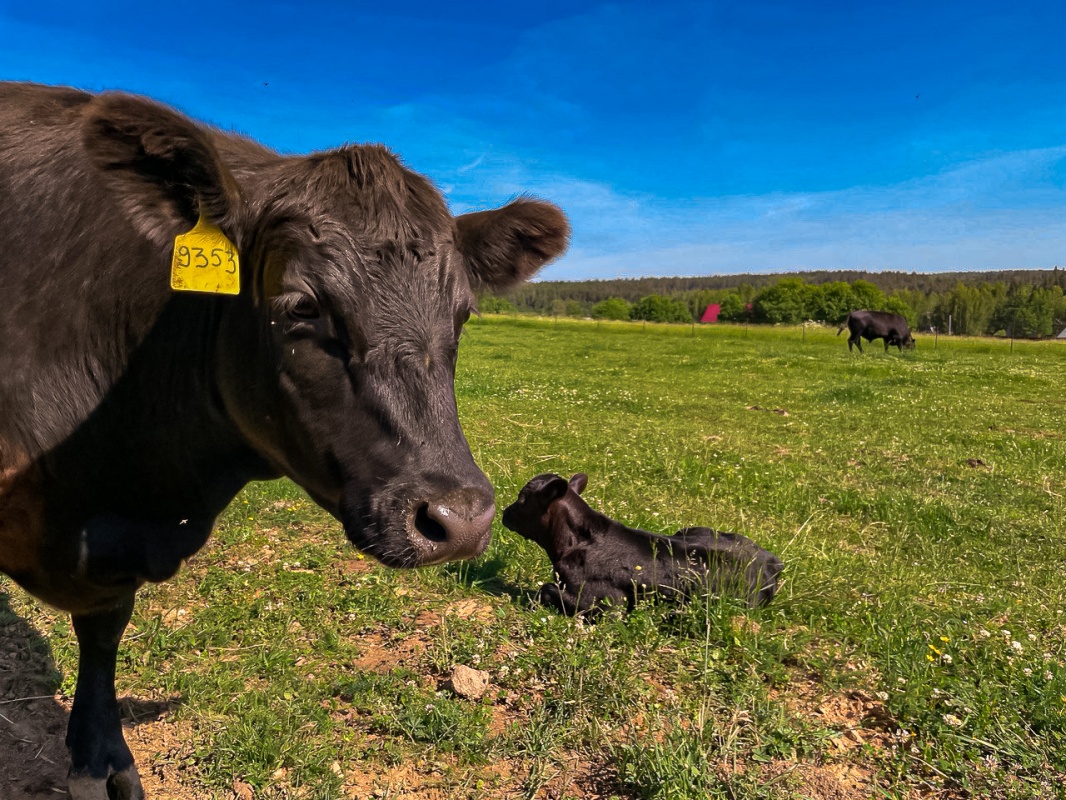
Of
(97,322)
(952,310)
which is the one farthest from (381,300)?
(952,310)

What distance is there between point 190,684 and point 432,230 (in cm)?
299

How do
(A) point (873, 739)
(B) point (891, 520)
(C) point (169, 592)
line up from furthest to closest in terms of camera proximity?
(B) point (891, 520) < (C) point (169, 592) < (A) point (873, 739)

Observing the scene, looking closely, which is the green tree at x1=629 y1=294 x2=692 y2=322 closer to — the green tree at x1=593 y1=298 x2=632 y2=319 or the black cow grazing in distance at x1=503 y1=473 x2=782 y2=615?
the green tree at x1=593 y1=298 x2=632 y2=319

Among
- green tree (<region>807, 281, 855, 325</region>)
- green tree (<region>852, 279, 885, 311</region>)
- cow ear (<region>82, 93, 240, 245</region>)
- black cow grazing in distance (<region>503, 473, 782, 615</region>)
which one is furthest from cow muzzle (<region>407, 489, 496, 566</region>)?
green tree (<region>852, 279, 885, 311</region>)

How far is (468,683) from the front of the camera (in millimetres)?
3961

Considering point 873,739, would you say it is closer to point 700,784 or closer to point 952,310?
point 700,784

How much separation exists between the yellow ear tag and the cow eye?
33cm

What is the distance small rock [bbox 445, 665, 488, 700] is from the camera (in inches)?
154

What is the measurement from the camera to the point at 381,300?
8.16 feet

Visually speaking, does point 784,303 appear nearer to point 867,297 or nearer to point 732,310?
point 867,297

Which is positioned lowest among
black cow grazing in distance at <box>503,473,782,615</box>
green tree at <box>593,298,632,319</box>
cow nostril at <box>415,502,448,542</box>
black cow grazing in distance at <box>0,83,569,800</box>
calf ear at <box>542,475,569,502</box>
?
black cow grazing in distance at <box>503,473,782,615</box>

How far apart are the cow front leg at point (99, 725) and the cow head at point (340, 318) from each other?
4.72 feet

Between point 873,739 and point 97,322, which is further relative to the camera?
point 873,739

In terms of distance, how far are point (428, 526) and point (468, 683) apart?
1.97m
